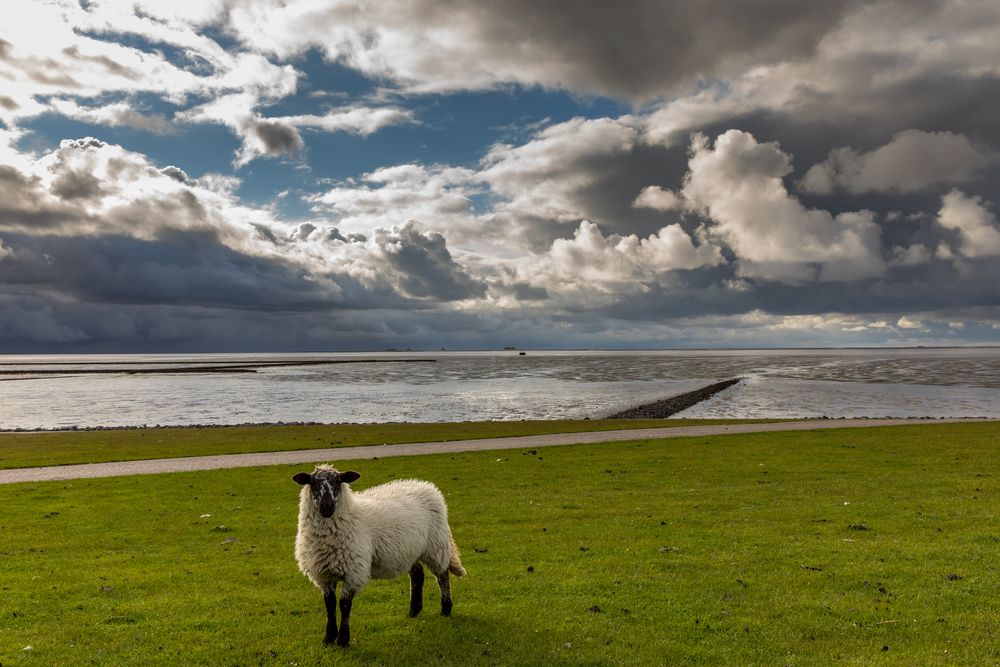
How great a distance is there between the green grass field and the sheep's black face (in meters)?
27.4

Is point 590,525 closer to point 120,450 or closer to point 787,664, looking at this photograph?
point 787,664

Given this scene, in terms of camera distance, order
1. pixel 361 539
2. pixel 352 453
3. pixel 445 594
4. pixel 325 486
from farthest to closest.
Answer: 1. pixel 352 453
2. pixel 445 594
3. pixel 361 539
4. pixel 325 486

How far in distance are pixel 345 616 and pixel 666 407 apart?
208 ft

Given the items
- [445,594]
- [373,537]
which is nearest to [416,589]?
[445,594]

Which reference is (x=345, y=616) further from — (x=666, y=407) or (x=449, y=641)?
(x=666, y=407)

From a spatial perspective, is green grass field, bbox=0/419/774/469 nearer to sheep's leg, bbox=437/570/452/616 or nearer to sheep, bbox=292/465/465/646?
sheep, bbox=292/465/465/646

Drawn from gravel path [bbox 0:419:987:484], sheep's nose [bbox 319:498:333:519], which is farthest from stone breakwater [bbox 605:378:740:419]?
sheep's nose [bbox 319:498:333:519]

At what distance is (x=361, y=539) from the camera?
9.89m

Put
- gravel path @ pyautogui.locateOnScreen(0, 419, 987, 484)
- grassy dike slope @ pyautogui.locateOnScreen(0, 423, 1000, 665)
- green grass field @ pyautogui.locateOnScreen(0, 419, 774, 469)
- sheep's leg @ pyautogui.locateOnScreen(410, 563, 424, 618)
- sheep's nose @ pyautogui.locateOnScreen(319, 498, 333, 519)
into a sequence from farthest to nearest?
green grass field @ pyautogui.locateOnScreen(0, 419, 774, 469) → gravel path @ pyautogui.locateOnScreen(0, 419, 987, 484) → sheep's leg @ pyautogui.locateOnScreen(410, 563, 424, 618) → sheep's nose @ pyautogui.locateOnScreen(319, 498, 333, 519) → grassy dike slope @ pyautogui.locateOnScreen(0, 423, 1000, 665)

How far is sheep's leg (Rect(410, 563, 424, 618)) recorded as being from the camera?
10.8 m

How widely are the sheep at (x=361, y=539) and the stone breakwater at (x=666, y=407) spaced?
50665mm

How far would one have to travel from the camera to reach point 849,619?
1005 cm

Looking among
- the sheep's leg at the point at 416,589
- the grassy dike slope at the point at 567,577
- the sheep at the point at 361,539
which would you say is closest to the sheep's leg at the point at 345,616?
the sheep at the point at 361,539

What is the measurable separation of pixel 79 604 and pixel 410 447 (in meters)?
24.5
